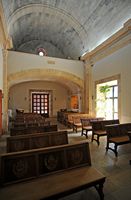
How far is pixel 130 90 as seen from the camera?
586 cm

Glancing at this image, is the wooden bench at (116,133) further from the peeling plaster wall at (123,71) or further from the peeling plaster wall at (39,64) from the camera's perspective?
the peeling plaster wall at (39,64)

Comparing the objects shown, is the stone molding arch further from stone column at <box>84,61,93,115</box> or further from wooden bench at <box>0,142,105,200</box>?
wooden bench at <box>0,142,105,200</box>

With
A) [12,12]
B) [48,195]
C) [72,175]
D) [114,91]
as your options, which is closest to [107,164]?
[72,175]

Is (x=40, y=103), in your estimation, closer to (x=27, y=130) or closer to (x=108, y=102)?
(x=108, y=102)

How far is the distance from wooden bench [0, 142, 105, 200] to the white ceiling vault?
5.80 metres

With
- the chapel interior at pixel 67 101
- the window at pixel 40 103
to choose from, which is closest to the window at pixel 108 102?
the chapel interior at pixel 67 101

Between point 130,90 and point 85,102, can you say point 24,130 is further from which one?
point 85,102

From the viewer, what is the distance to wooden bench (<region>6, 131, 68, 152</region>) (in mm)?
2729

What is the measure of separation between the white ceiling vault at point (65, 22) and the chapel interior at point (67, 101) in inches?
1.6

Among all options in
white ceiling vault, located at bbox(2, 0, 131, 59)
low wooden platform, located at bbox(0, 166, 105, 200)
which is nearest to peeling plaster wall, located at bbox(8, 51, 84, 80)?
white ceiling vault, located at bbox(2, 0, 131, 59)

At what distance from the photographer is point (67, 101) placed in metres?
13.3

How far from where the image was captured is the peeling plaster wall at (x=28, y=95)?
1192cm

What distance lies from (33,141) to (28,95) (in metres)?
9.82

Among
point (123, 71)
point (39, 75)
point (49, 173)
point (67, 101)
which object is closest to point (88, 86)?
point (123, 71)
